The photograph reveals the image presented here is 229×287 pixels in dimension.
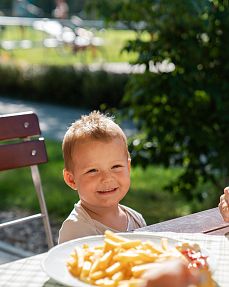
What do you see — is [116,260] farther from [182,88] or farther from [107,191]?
[182,88]

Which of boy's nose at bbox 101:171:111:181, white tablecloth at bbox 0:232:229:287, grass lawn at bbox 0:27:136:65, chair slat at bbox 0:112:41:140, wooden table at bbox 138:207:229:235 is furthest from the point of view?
grass lawn at bbox 0:27:136:65

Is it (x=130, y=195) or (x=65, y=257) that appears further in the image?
(x=130, y=195)

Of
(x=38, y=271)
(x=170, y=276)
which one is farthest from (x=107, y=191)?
(x=170, y=276)

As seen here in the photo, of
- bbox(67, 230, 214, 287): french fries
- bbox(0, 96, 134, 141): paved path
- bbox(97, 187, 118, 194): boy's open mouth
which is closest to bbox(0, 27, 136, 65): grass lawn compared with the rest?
bbox(0, 96, 134, 141): paved path

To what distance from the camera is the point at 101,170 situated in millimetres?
2215

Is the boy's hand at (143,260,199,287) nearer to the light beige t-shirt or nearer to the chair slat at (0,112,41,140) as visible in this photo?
the light beige t-shirt

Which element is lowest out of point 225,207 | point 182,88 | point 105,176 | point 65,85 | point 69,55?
point 69,55

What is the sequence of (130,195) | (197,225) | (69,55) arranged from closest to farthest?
(197,225) < (130,195) < (69,55)

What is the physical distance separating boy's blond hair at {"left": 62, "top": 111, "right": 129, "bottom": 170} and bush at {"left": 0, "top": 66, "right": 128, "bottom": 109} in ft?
26.9

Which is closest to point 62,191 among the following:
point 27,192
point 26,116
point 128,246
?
point 27,192

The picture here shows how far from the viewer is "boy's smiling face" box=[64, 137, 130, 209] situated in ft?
7.27

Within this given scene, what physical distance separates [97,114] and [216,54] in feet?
8.58

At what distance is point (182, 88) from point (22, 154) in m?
1.83

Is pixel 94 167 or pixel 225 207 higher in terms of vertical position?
pixel 94 167
